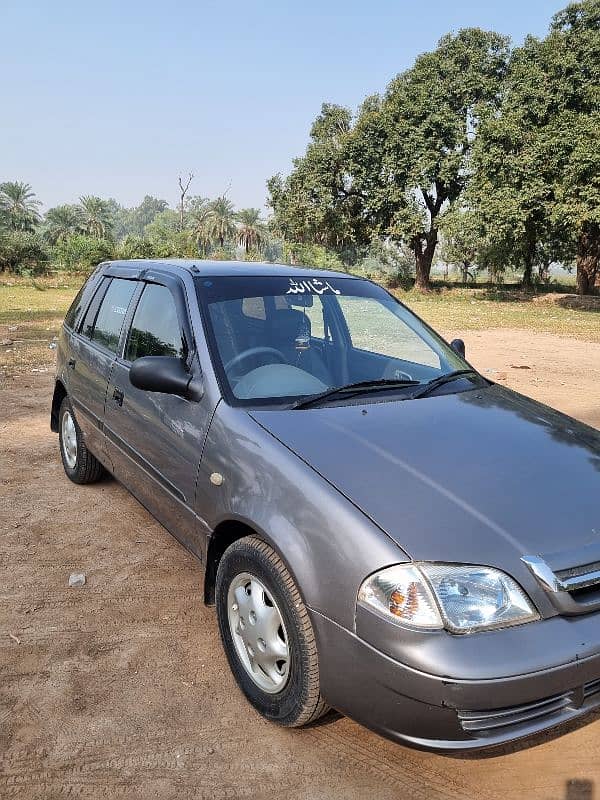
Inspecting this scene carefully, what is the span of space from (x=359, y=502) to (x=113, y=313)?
103 inches

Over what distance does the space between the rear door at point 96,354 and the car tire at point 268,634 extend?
1.85 metres

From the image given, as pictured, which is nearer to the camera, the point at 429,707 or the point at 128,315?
the point at 429,707

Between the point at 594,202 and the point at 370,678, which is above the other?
the point at 594,202

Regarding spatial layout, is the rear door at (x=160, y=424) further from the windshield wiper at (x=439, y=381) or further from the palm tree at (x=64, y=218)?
the palm tree at (x=64, y=218)

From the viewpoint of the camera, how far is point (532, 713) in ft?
6.25

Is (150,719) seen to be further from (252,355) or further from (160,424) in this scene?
(252,355)

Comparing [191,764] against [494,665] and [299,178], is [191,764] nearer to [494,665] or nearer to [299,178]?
[494,665]

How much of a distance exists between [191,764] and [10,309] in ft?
67.4

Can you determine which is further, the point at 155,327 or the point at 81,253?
the point at 81,253

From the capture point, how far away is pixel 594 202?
2220 centimetres

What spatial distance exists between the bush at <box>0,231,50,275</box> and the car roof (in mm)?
37337

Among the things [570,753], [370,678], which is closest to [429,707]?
[370,678]

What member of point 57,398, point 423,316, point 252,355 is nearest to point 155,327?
point 252,355

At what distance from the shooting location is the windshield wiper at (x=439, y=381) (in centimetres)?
304
